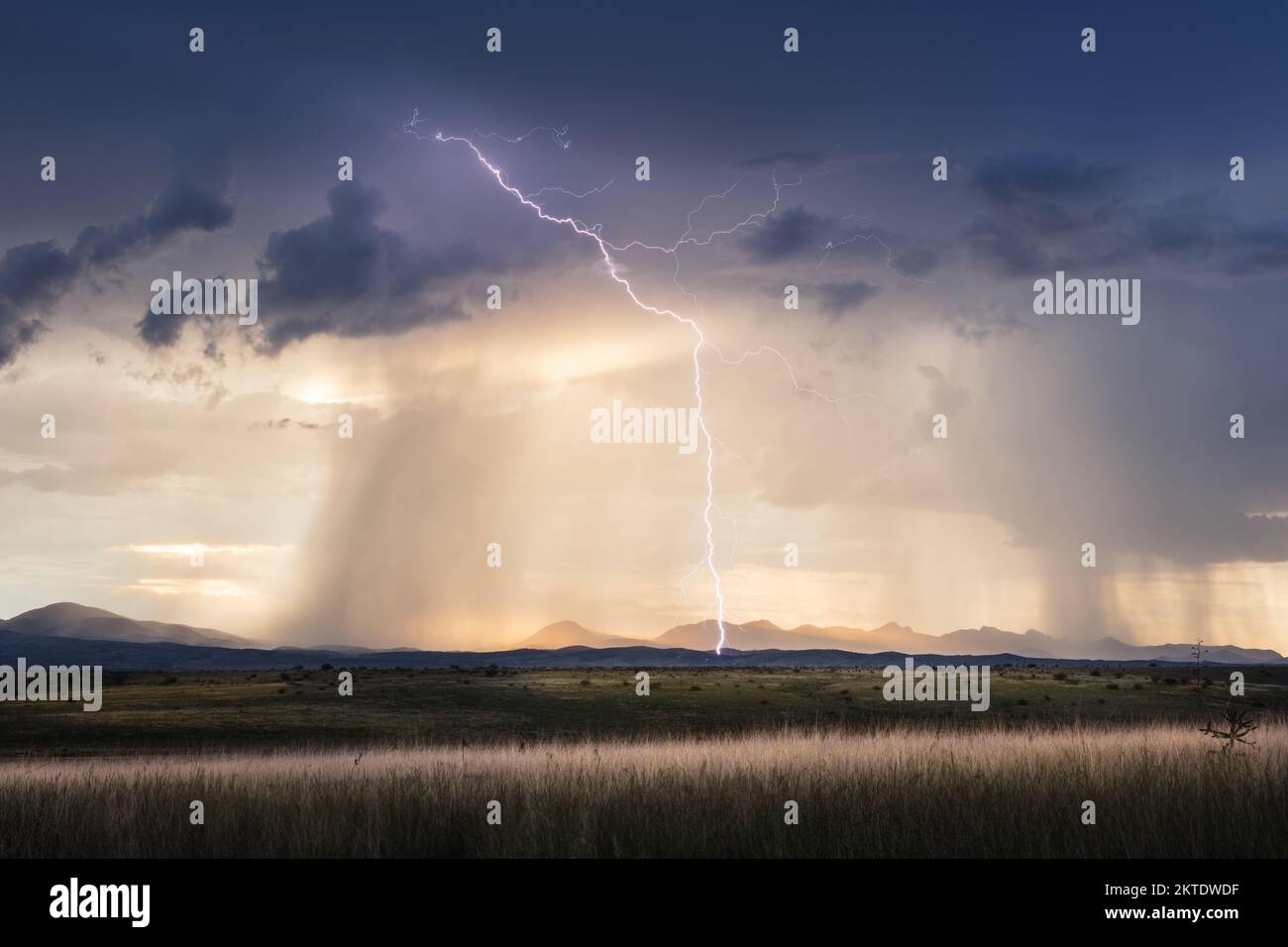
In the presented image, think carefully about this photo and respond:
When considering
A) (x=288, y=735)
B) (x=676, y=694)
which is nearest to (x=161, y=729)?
(x=288, y=735)

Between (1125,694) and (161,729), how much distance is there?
2078 inches

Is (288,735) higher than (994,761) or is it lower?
lower

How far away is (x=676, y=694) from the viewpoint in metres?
65.4

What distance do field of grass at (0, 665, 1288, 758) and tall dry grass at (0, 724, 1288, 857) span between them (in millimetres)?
18100

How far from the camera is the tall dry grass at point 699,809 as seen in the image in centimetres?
986

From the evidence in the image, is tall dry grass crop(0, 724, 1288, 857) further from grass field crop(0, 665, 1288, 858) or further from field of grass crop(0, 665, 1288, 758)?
field of grass crop(0, 665, 1288, 758)

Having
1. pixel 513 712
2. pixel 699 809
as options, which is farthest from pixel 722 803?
pixel 513 712

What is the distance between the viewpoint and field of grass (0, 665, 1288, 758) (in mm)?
40062

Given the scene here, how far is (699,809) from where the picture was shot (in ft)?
36.5

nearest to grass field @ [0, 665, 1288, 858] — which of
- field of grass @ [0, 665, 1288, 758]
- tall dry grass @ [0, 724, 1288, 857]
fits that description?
tall dry grass @ [0, 724, 1288, 857]

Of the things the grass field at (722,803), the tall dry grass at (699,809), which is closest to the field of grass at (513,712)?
the grass field at (722,803)

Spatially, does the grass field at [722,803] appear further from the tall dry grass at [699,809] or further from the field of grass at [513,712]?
the field of grass at [513,712]

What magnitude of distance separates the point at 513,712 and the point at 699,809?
43.0 m
